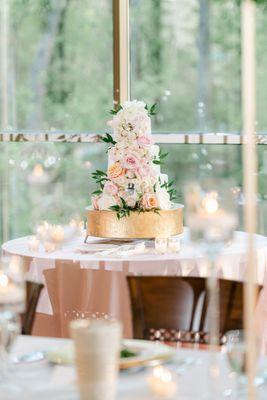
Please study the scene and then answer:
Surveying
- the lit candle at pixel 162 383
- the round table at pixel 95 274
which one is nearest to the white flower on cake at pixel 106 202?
the round table at pixel 95 274

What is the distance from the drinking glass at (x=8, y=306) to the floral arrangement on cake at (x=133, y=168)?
1.98 meters

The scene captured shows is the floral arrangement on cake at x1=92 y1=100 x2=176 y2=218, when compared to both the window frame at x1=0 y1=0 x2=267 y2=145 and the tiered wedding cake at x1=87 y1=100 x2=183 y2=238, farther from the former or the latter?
the window frame at x1=0 y1=0 x2=267 y2=145

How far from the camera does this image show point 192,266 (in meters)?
4.31

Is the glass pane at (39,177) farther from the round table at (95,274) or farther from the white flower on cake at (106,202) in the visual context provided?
the round table at (95,274)

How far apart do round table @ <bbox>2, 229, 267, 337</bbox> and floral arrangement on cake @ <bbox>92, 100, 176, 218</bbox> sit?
225mm

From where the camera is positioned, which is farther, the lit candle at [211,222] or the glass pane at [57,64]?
the glass pane at [57,64]

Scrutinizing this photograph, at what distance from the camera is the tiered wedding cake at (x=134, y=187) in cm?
448

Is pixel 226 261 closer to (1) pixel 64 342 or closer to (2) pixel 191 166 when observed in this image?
(1) pixel 64 342

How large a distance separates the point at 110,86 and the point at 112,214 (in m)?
2.35

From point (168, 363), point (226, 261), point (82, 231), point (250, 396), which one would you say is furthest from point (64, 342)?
→ point (82, 231)

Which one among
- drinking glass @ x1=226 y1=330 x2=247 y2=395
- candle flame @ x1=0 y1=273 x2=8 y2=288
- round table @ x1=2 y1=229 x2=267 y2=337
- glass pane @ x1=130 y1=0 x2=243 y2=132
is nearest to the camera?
drinking glass @ x1=226 y1=330 x2=247 y2=395

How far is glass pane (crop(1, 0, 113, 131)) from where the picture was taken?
22.3 feet

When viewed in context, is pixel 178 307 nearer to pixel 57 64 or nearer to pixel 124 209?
pixel 124 209

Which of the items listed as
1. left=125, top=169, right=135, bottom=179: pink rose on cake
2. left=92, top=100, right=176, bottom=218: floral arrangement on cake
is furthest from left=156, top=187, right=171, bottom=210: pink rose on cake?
left=125, top=169, right=135, bottom=179: pink rose on cake
